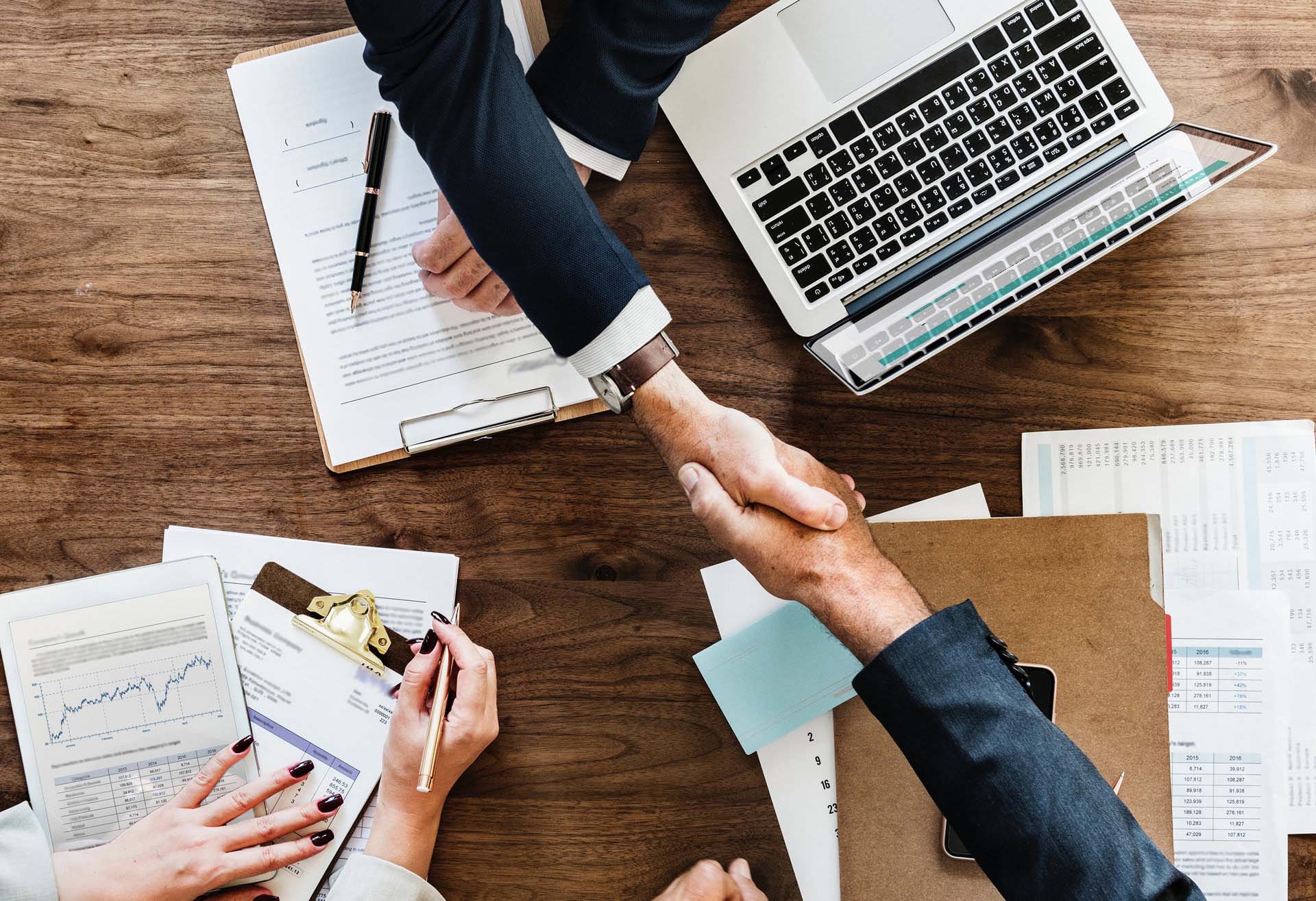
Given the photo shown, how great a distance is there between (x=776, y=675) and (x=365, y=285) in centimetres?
67

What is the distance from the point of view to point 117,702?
3.51 ft

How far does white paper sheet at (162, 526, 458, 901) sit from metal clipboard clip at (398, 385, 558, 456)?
134 millimetres

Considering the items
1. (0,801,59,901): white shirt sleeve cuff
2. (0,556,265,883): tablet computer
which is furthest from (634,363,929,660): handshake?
(0,801,59,901): white shirt sleeve cuff

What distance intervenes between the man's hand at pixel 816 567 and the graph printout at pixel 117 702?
0.63 meters

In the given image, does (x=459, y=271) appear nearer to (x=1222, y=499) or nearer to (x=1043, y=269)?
(x=1043, y=269)

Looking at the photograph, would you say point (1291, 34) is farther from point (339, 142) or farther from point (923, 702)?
point (339, 142)

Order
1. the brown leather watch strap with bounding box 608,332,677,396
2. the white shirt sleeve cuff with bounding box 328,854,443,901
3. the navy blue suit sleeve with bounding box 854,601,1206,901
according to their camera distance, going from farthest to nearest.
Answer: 1. the white shirt sleeve cuff with bounding box 328,854,443,901
2. the brown leather watch strap with bounding box 608,332,677,396
3. the navy blue suit sleeve with bounding box 854,601,1206,901

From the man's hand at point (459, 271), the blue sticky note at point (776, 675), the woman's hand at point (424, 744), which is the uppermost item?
the man's hand at point (459, 271)

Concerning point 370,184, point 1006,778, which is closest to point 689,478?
point 1006,778

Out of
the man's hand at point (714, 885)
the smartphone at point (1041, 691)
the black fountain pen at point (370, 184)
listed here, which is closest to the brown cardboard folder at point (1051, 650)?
the smartphone at point (1041, 691)

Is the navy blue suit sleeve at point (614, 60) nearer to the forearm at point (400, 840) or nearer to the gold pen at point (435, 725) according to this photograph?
the gold pen at point (435, 725)

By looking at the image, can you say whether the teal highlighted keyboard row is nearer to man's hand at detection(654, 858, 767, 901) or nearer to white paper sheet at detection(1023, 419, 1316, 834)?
white paper sheet at detection(1023, 419, 1316, 834)

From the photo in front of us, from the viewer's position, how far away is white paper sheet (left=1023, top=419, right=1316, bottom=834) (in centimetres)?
106

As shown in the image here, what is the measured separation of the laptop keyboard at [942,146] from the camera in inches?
38.3
